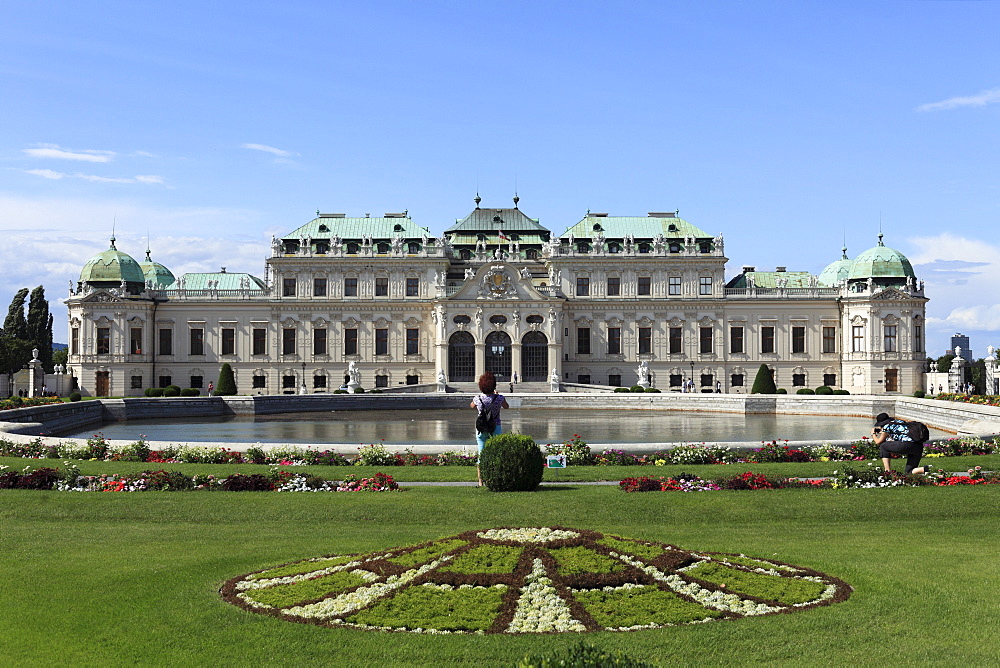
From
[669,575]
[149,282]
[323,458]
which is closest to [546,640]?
[669,575]

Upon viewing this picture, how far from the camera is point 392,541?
45.2 ft

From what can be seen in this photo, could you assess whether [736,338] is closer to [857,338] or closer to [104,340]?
[857,338]

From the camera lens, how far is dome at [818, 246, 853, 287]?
84.3 m

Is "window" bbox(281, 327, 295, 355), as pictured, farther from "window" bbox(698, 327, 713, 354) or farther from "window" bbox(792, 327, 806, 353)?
"window" bbox(792, 327, 806, 353)

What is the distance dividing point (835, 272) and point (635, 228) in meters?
20.4

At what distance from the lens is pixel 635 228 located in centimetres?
7944

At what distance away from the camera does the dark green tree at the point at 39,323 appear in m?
85.9

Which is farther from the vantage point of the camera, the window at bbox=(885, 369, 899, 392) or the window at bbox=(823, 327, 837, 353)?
the window at bbox=(823, 327, 837, 353)

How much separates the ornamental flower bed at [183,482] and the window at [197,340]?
58.7 meters

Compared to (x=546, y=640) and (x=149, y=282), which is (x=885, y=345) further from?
(x=546, y=640)

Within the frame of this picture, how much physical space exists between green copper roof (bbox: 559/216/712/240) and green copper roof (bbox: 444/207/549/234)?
4.24 meters

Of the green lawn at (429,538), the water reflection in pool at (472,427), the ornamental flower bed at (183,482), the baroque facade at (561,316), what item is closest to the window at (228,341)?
the baroque facade at (561,316)

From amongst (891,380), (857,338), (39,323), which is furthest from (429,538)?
(39,323)

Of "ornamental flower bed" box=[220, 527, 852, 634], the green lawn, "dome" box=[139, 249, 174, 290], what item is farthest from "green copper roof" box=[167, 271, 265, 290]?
"ornamental flower bed" box=[220, 527, 852, 634]
